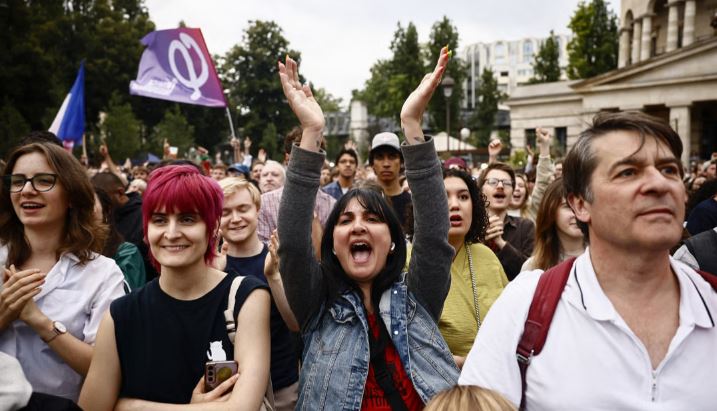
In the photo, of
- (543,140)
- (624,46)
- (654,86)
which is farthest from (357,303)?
(624,46)

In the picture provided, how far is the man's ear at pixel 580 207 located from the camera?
222 centimetres

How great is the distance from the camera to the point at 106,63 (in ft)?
136

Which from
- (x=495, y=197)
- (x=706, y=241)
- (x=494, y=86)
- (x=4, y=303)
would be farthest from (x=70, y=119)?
(x=494, y=86)

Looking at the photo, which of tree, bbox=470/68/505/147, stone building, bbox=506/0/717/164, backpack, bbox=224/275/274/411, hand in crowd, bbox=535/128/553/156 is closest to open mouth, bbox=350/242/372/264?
backpack, bbox=224/275/274/411

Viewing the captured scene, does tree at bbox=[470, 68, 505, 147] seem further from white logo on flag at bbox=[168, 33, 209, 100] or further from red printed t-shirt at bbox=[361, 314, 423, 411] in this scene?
red printed t-shirt at bbox=[361, 314, 423, 411]

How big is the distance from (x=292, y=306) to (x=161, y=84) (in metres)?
9.47

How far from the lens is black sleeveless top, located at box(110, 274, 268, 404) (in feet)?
8.23

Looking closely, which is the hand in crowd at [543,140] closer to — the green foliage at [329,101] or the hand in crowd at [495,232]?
the hand in crowd at [495,232]

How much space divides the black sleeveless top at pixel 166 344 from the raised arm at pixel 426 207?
84 cm

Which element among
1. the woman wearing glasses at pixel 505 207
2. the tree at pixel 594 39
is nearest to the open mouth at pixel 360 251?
the woman wearing glasses at pixel 505 207

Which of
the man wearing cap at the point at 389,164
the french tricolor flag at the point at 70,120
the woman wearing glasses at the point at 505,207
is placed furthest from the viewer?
the french tricolor flag at the point at 70,120

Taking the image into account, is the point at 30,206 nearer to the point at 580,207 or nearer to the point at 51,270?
the point at 51,270

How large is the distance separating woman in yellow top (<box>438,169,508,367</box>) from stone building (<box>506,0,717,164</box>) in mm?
22944

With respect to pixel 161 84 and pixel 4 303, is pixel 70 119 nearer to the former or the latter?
pixel 161 84
